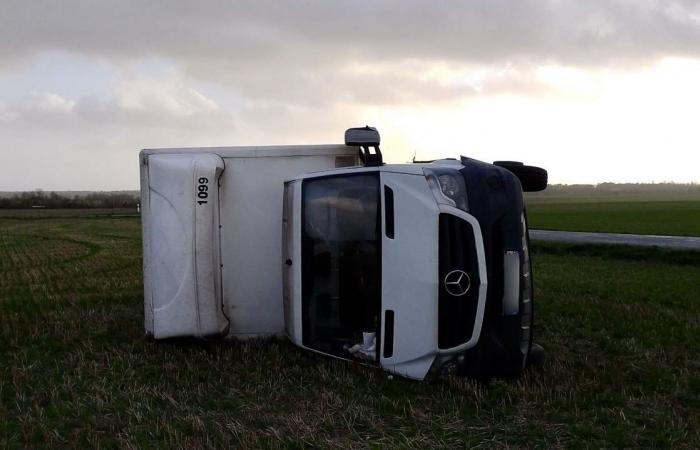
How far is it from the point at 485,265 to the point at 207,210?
116 inches

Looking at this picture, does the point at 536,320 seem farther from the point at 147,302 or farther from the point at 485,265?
the point at 147,302

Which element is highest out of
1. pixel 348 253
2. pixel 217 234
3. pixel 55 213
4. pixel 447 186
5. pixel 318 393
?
pixel 447 186

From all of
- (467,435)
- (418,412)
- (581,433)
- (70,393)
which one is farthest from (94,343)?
(581,433)

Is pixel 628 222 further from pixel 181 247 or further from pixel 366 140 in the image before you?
pixel 181 247

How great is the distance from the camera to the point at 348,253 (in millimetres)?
5695

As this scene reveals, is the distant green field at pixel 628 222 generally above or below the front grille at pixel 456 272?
below

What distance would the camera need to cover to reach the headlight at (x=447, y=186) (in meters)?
5.30

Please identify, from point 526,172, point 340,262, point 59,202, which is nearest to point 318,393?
point 340,262

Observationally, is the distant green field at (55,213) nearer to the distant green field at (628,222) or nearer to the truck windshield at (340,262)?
the distant green field at (628,222)

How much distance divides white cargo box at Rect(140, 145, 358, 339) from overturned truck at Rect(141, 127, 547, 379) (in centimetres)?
1

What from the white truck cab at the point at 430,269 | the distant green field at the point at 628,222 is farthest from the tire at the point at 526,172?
the distant green field at the point at 628,222

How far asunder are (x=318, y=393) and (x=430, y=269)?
1.30 m

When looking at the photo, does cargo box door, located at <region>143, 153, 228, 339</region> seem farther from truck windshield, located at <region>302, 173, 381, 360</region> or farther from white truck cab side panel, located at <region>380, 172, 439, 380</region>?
white truck cab side panel, located at <region>380, 172, 439, 380</region>

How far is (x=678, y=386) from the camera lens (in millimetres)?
5465
